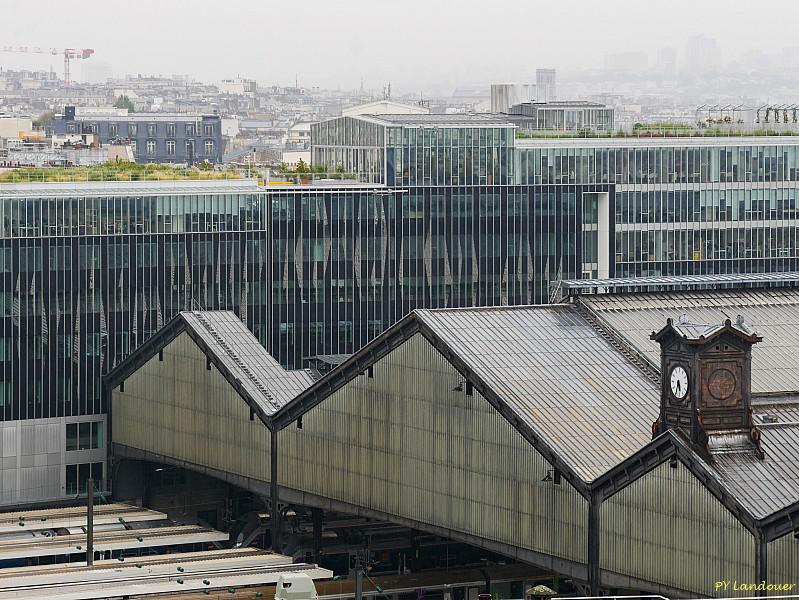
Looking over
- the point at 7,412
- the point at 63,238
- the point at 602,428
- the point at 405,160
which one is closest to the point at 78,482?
the point at 7,412

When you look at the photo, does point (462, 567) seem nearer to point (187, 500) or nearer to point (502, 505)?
point (502, 505)

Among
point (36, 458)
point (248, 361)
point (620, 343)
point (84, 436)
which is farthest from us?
point (84, 436)

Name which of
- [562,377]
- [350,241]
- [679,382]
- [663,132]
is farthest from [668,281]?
[663,132]

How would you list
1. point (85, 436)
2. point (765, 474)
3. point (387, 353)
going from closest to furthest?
1. point (765, 474)
2. point (387, 353)
3. point (85, 436)

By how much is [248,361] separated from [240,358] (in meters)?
0.59

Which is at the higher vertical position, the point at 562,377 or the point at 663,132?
the point at 663,132

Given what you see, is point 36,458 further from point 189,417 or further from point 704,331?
point 704,331

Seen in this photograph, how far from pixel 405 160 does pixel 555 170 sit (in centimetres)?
1263

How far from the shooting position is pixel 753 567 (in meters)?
73.8

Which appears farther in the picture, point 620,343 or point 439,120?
point 439,120

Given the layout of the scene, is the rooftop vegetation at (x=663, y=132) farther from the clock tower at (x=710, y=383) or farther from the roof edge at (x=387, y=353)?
the clock tower at (x=710, y=383)

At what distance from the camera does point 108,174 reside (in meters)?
146

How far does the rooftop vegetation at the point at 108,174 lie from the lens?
143875 millimetres

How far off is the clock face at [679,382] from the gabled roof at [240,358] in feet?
109
